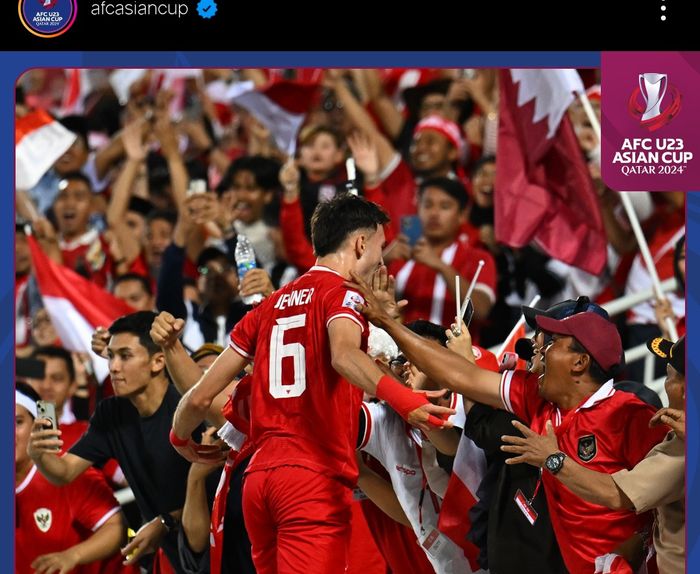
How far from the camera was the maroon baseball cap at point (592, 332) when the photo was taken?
5688mm

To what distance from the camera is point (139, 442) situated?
23.6ft

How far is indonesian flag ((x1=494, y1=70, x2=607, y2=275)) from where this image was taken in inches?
334

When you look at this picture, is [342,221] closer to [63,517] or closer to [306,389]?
[306,389]

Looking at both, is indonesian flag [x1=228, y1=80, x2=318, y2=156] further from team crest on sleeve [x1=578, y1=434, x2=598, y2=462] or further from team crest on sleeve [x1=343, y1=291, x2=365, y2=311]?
team crest on sleeve [x1=578, y1=434, x2=598, y2=462]

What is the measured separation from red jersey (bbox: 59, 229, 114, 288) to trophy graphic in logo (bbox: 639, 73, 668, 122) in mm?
6504

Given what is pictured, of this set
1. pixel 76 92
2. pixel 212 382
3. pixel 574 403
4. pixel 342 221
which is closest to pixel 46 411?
pixel 212 382

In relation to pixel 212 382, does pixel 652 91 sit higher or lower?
higher

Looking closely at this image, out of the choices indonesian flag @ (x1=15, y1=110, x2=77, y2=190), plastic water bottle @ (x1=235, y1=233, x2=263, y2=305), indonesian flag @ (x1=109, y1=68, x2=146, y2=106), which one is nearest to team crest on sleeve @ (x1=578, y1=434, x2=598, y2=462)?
plastic water bottle @ (x1=235, y1=233, x2=263, y2=305)

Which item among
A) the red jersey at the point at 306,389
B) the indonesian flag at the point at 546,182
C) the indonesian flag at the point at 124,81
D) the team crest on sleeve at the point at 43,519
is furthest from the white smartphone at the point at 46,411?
the indonesian flag at the point at 124,81

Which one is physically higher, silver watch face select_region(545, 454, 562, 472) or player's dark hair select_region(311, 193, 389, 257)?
player's dark hair select_region(311, 193, 389, 257)

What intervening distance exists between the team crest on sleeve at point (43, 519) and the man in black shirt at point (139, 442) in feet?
1.46

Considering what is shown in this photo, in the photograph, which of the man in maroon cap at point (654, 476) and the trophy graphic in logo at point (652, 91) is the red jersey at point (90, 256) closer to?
the man in maroon cap at point (654, 476)

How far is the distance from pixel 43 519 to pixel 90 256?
4.04 meters
